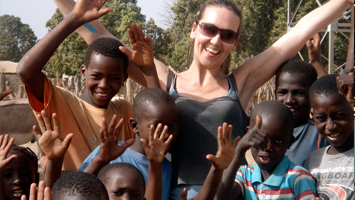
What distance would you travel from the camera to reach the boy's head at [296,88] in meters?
2.89

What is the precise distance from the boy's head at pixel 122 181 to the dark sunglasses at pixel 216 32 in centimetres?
127

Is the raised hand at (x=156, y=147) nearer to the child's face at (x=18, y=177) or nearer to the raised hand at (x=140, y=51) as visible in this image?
the raised hand at (x=140, y=51)

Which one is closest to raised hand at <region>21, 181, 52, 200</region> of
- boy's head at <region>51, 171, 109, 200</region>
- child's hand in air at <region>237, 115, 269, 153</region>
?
boy's head at <region>51, 171, 109, 200</region>

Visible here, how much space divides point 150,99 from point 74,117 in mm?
652

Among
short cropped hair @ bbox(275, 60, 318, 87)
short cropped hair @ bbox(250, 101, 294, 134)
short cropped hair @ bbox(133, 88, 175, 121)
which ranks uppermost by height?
short cropped hair @ bbox(275, 60, 318, 87)

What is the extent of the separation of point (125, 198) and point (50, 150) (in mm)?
543

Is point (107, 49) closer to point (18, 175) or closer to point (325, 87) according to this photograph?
point (18, 175)

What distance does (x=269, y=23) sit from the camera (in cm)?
2438

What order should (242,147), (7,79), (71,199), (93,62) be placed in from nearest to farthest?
(71,199)
(242,147)
(93,62)
(7,79)

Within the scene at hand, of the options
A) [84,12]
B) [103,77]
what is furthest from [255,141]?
[84,12]

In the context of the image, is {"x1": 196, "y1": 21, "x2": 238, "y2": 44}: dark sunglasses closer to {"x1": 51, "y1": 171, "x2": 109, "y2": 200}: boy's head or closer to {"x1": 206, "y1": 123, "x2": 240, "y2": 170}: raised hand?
{"x1": 206, "y1": 123, "x2": 240, "y2": 170}: raised hand

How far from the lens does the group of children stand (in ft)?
6.96

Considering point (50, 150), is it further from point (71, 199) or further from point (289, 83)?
point (289, 83)

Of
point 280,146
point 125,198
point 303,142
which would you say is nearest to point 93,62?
point 125,198
